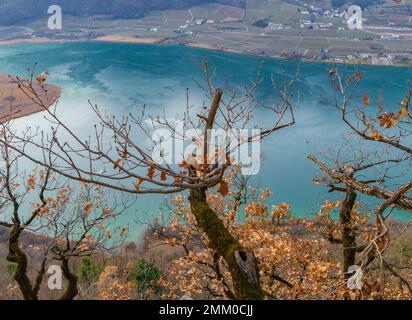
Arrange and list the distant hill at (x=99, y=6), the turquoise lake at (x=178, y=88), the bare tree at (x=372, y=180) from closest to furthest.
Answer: the bare tree at (x=372, y=180)
the turquoise lake at (x=178, y=88)
the distant hill at (x=99, y=6)

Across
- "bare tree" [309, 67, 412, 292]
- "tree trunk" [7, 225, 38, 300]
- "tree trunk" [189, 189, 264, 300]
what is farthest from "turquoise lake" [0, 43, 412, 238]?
"tree trunk" [189, 189, 264, 300]

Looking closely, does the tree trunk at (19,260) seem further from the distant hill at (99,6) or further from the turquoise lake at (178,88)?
the distant hill at (99,6)

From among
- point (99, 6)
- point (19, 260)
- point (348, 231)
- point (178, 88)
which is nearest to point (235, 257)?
point (348, 231)

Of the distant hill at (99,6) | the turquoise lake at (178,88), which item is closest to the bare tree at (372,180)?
the turquoise lake at (178,88)

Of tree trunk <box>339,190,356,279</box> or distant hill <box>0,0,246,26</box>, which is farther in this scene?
distant hill <box>0,0,246,26</box>

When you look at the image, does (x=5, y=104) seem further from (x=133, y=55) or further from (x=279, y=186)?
(x=279, y=186)

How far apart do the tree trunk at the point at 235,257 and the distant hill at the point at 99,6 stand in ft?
189

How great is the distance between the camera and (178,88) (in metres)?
26.8

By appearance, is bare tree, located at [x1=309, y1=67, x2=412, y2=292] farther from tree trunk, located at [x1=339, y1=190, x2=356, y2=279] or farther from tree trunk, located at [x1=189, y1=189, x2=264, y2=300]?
tree trunk, located at [x1=189, y1=189, x2=264, y2=300]

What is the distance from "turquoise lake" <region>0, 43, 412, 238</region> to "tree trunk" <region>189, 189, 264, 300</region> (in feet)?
23.3

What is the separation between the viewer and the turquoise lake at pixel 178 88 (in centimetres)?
1584

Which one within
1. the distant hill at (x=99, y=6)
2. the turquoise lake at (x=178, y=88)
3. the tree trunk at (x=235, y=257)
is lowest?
the tree trunk at (x=235, y=257)

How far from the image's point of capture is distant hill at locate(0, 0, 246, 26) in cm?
5287
